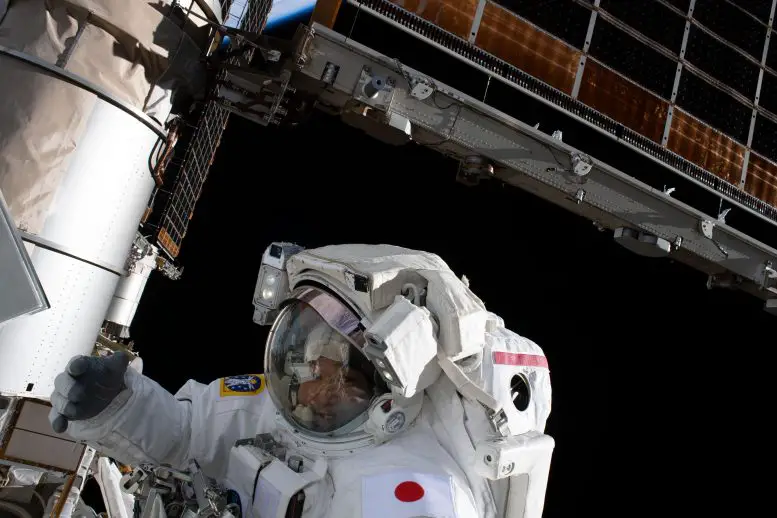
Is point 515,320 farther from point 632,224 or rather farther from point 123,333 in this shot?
point 123,333

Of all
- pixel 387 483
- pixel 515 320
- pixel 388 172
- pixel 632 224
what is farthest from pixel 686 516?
pixel 387 483

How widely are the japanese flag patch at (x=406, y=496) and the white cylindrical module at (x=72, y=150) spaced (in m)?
1.90

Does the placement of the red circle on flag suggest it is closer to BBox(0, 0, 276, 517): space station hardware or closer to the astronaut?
the astronaut

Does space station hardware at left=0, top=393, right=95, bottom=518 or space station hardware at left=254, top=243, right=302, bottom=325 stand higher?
space station hardware at left=254, top=243, right=302, bottom=325

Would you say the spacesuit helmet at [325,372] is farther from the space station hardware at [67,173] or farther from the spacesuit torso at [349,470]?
the space station hardware at [67,173]

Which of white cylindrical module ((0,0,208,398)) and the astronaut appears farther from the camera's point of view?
white cylindrical module ((0,0,208,398))

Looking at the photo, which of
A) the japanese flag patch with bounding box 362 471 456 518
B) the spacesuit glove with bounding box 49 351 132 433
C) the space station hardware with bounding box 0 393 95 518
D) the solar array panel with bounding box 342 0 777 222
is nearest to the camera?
the japanese flag patch with bounding box 362 471 456 518

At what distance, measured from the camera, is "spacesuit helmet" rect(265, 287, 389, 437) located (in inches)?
62.8

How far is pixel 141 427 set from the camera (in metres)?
1.68

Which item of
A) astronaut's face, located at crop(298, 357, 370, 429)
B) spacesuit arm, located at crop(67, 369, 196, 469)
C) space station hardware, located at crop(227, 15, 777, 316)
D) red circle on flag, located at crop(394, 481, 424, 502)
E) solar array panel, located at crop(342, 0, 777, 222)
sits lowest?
spacesuit arm, located at crop(67, 369, 196, 469)

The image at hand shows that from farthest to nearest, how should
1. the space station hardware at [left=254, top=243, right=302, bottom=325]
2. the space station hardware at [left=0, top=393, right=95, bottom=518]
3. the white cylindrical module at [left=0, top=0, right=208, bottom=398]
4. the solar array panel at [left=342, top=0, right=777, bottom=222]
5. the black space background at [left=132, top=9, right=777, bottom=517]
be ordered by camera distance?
the black space background at [left=132, top=9, right=777, bottom=517]
the solar array panel at [left=342, top=0, right=777, bottom=222]
the space station hardware at [left=0, top=393, right=95, bottom=518]
the white cylindrical module at [left=0, top=0, right=208, bottom=398]
the space station hardware at [left=254, top=243, right=302, bottom=325]

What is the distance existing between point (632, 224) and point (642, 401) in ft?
8.32

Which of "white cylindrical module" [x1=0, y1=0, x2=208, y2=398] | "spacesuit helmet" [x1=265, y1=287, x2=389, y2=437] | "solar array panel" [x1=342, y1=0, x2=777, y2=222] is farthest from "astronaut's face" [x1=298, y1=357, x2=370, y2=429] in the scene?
"solar array panel" [x1=342, y1=0, x2=777, y2=222]

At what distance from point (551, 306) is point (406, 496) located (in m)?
5.01
